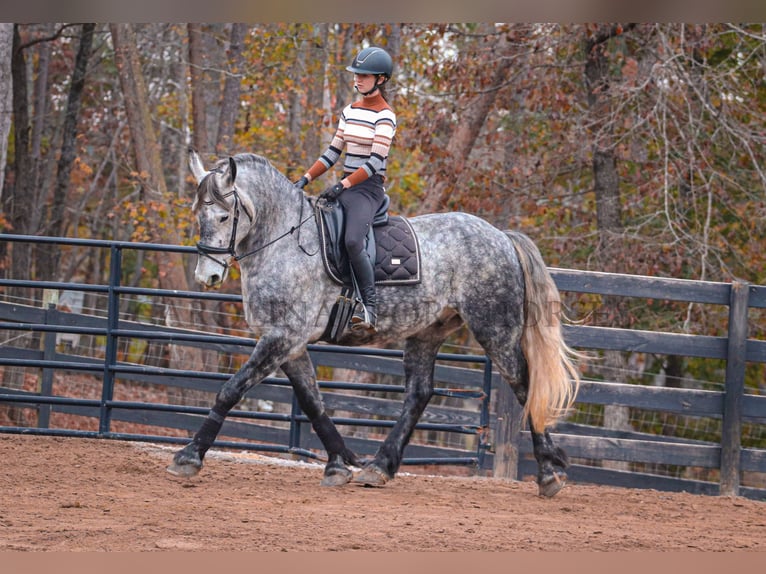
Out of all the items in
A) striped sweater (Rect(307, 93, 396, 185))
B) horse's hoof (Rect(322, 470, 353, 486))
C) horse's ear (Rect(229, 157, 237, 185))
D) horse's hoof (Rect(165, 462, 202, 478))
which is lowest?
horse's hoof (Rect(322, 470, 353, 486))

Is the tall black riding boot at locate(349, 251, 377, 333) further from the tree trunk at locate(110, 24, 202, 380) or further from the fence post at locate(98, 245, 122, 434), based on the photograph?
the tree trunk at locate(110, 24, 202, 380)

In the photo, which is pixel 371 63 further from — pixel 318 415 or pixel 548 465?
pixel 548 465

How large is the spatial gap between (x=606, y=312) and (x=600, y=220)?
4.22 feet

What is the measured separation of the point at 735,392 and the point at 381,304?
287cm

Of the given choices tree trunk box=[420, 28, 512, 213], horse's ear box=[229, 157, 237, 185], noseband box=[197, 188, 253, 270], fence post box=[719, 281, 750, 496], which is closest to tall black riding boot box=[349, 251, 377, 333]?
noseband box=[197, 188, 253, 270]

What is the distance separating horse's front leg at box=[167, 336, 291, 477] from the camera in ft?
18.7

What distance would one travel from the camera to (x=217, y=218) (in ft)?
18.2

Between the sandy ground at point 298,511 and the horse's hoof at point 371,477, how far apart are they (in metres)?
0.08

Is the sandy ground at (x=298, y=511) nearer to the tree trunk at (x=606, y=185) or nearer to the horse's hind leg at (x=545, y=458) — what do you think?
the horse's hind leg at (x=545, y=458)

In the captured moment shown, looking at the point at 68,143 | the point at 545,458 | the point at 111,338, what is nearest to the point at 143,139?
the point at 68,143

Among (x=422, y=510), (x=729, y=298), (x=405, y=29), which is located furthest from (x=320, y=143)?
(x=422, y=510)

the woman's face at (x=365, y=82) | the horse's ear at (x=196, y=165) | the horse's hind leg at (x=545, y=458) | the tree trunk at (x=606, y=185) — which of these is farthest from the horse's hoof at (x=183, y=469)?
the tree trunk at (x=606, y=185)

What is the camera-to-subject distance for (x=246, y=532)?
14.1 feet

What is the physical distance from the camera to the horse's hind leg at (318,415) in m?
6.07
